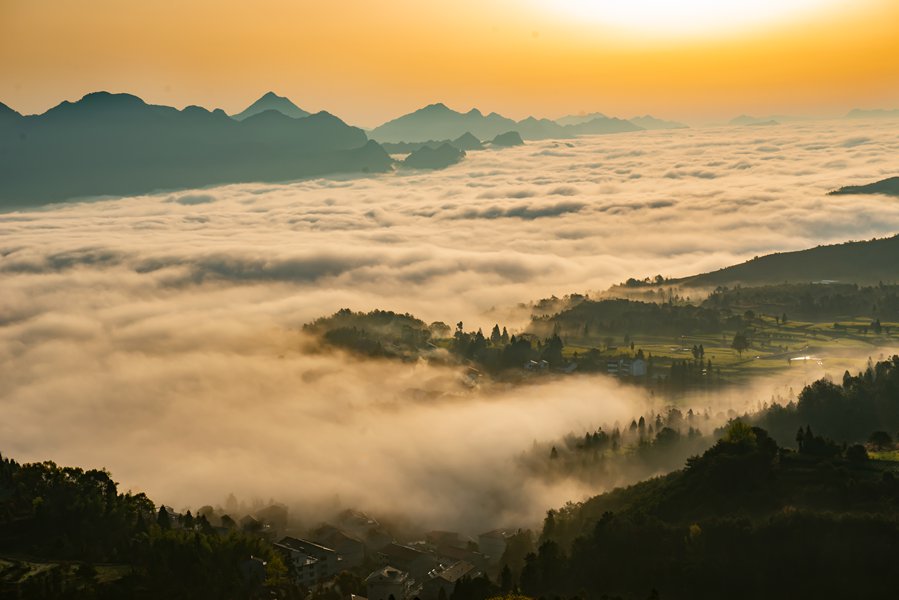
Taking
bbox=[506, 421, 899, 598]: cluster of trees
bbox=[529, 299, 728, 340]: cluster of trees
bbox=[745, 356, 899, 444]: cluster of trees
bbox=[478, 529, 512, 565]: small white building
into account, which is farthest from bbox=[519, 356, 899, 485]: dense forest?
bbox=[529, 299, 728, 340]: cluster of trees

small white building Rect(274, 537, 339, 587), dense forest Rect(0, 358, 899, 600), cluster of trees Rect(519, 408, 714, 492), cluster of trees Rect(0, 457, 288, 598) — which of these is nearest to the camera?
dense forest Rect(0, 358, 899, 600)


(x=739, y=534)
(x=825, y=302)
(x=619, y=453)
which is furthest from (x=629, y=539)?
(x=825, y=302)

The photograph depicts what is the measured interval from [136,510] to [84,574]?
16163 millimetres

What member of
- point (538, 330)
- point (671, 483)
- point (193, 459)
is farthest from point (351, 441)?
point (538, 330)

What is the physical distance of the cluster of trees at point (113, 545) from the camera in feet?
246

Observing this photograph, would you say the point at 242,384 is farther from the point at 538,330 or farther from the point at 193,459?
the point at 538,330

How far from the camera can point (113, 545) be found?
85250 mm

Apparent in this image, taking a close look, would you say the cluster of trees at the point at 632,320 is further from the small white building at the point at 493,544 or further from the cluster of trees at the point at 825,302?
the small white building at the point at 493,544

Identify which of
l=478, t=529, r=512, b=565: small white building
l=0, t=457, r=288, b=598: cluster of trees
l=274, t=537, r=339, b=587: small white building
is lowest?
l=478, t=529, r=512, b=565: small white building

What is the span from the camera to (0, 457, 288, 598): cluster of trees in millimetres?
75000

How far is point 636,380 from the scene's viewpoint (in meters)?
148

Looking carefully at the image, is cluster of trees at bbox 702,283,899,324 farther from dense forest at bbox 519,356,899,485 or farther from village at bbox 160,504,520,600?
village at bbox 160,504,520,600

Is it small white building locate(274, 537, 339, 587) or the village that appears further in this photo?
small white building locate(274, 537, 339, 587)

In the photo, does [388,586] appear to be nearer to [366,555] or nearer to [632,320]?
[366,555]
